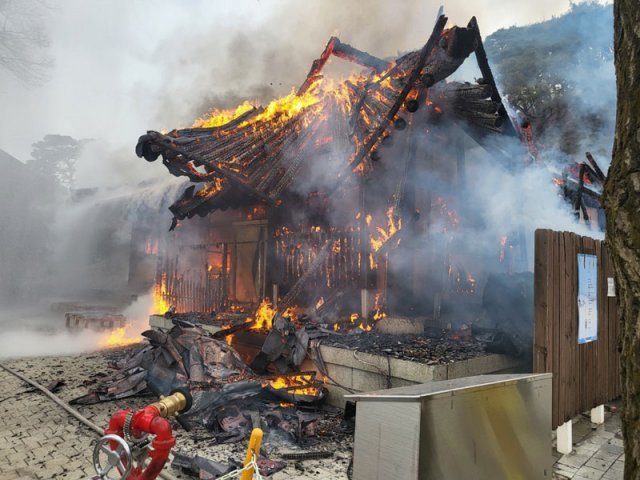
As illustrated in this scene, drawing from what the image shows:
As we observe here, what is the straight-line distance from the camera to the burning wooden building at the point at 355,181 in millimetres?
10242

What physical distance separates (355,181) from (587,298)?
663 cm

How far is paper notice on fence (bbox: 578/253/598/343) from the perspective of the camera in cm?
638

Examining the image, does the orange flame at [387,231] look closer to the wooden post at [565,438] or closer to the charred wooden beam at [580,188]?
the wooden post at [565,438]

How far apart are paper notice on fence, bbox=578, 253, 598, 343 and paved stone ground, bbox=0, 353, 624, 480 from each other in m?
1.68

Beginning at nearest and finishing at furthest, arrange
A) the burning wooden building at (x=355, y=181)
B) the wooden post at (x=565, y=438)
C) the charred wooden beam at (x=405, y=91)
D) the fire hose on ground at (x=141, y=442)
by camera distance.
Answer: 1. the fire hose on ground at (x=141, y=442)
2. the wooden post at (x=565, y=438)
3. the charred wooden beam at (x=405, y=91)
4. the burning wooden building at (x=355, y=181)

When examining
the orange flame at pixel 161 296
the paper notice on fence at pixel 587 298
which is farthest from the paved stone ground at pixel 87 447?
the orange flame at pixel 161 296

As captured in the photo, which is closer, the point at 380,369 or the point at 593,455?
the point at 593,455

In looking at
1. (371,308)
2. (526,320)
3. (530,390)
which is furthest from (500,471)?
(371,308)

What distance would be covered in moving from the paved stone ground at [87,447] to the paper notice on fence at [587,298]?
5.51ft

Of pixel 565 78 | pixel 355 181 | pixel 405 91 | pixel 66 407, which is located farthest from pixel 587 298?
pixel 565 78

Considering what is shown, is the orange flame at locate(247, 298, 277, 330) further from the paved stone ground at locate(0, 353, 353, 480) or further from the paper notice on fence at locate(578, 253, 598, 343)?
the paper notice on fence at locate(578, 253, 598, 343)

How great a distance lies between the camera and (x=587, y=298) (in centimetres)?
655

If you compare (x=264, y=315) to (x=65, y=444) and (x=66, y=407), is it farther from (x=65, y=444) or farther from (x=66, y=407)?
(x=65, y=444)

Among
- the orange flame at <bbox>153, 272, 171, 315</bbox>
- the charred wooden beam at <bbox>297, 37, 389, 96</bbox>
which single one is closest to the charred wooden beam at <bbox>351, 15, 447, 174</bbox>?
the charred wooden beam at <bbox>297, 37, 389, 96</bbox>
